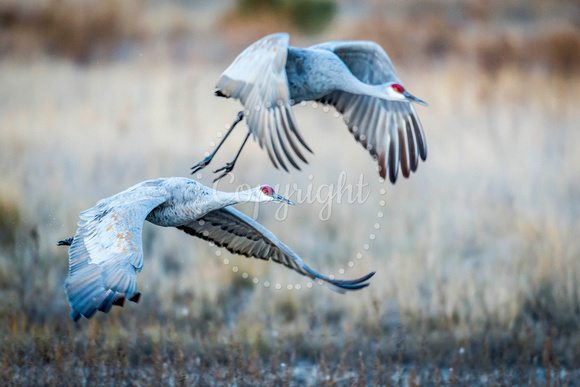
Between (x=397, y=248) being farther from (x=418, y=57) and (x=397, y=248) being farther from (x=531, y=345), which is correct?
(x=418, y=57)

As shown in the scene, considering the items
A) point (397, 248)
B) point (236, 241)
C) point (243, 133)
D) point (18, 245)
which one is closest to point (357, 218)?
point (397, 248)

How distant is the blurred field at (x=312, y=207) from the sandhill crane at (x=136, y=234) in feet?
9.29

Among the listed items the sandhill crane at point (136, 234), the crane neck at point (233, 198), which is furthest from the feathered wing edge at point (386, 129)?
the crane neck at point (233, 198)

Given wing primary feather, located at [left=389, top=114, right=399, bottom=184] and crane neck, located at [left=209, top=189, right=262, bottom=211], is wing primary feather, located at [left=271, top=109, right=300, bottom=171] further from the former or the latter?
wing primary feather, located at [left=389, top=114, right=399, bottom=184]

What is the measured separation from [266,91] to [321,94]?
78 centimetres

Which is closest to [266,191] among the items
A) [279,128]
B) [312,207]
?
[279,128]

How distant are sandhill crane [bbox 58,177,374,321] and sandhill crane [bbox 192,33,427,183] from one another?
340 mm

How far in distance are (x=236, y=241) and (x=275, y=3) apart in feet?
31.8

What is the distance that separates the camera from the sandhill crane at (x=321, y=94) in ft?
19.3

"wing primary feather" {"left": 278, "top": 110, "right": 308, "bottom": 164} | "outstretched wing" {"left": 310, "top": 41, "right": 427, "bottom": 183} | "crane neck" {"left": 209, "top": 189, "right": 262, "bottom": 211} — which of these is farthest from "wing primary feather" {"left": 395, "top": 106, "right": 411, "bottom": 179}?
"wing primary feather" {"left": 278, "top": 110, "right": 308, "bottom": 164}

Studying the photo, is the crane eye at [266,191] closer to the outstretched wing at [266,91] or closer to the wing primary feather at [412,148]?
the outstretched wing at [266,91]

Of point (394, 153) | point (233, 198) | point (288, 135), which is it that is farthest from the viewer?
point (394, 153)

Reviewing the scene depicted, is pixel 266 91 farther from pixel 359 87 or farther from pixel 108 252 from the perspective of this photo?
pixel 108 252

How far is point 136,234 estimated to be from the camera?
590 centimetres
